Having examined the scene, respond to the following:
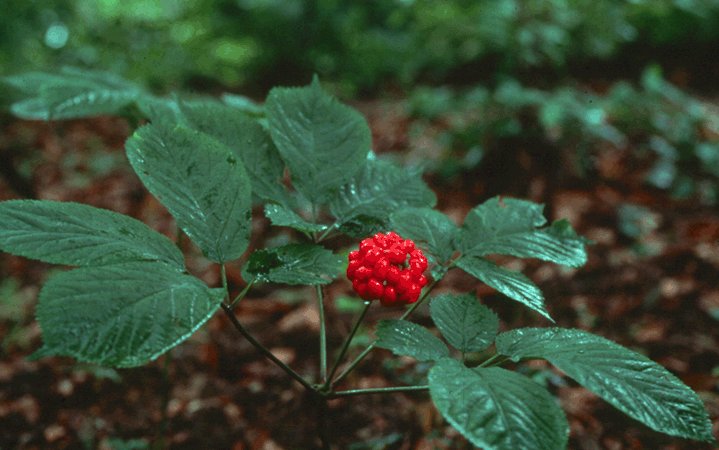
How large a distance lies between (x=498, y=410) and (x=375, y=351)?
1346 mm

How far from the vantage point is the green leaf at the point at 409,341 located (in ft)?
2.80

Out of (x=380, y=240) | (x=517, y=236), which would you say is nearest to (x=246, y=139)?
(x=380, y=240)

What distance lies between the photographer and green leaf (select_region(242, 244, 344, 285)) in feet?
2.98

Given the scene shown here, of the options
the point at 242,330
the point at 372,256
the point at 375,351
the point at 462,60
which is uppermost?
the point at 372,256

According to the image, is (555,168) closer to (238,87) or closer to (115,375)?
(115,375)

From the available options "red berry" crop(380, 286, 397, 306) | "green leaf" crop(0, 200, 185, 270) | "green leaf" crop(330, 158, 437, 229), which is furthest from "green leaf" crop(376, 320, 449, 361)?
"green leaf" crop(0, 200, 185, 270)

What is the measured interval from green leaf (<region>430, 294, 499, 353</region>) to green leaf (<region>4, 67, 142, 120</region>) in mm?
942

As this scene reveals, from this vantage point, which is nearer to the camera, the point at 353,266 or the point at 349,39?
the point at 353,266

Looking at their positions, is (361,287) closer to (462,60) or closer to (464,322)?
(464,322)

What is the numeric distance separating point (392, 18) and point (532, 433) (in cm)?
557

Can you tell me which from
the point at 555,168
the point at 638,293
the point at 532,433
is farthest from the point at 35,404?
the point at 555,168

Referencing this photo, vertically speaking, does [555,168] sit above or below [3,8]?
below

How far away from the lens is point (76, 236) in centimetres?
82

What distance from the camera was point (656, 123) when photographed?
132 inches
